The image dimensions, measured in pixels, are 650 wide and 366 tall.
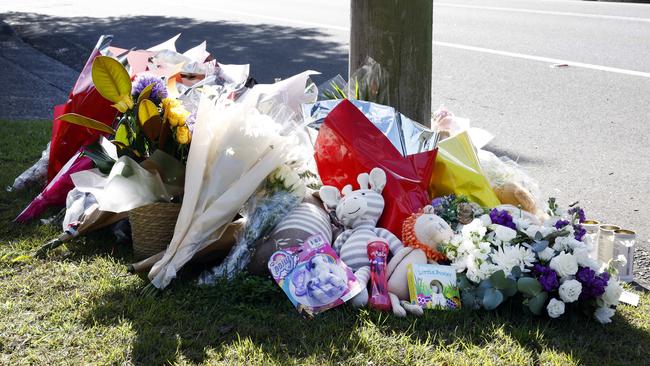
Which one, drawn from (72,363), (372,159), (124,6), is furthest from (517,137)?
(124,6)

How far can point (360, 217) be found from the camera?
10.8 feet

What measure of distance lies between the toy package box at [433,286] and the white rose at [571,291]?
39 centimetres

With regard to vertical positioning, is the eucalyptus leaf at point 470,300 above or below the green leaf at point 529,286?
below

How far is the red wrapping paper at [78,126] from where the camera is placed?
3.98 meters

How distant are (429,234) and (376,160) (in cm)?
49

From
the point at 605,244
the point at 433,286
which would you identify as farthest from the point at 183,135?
the point at 605,244

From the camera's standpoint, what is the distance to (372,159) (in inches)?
135

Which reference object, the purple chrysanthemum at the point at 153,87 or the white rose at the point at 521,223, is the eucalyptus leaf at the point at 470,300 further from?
the purple chrysanthemum at the point at 153,87

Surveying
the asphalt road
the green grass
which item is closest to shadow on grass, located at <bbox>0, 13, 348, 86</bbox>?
the asphalt road

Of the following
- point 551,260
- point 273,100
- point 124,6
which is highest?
point 273,100

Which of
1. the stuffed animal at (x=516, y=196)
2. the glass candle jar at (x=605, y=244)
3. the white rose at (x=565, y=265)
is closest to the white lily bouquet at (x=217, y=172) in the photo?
the stuffed animal at (x=516, y=196)

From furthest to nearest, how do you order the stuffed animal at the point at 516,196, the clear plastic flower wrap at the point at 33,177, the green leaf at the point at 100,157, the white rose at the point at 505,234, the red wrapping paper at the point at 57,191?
1. the clear plastic flower wrap at the point at 33,177
2. the red wrapping paper at the point at 57,191
3. the stuffed animal at the point at 516,196
4. the green leaf at the point at 100,157
5. the white rose at the point at 505,234

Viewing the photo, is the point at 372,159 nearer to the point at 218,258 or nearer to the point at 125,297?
the point at 218,258

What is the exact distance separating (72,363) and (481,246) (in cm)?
155
